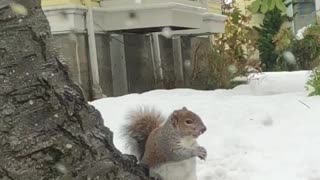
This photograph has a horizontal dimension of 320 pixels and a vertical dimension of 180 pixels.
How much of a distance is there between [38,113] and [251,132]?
3.21 metres

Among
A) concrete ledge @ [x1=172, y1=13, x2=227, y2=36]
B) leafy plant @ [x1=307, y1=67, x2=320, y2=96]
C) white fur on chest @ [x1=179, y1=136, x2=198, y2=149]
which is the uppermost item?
concrete ledge @ [x1=172, y1=13, x2=227, y2=36]

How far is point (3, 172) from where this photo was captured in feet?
8.64

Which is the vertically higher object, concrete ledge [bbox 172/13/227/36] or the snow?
concrete ledge [bbox 172/13/227/36]

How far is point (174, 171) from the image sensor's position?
11.9ft

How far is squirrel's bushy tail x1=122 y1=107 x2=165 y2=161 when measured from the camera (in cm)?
382

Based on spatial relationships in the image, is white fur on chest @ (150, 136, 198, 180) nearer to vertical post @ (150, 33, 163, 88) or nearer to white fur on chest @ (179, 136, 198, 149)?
white fur on chest @ (179, 136, 198, 149)

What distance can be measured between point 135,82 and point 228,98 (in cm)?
316

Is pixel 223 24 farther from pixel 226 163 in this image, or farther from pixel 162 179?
pixel 162 179

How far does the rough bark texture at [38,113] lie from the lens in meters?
2.68

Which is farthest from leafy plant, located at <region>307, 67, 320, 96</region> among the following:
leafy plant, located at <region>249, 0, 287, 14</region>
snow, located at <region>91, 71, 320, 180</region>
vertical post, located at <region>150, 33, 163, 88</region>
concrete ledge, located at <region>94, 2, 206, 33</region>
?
vertical post, located at <region>150, 33, 163, 88</region>

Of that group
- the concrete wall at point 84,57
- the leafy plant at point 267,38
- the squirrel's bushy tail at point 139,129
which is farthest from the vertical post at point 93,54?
the leafy plant at point 267,38

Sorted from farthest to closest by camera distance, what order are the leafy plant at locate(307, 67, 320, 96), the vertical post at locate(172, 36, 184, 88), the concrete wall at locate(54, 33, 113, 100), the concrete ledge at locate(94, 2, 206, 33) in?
the vertical post at locate(172, 36, 184, 88) → the concrete ledge at locate(94, 2, 206, 33) → the concrete wall at locate(54, 33, 113, 100) → the leafy plant at locate(307, 67, 320, 96)

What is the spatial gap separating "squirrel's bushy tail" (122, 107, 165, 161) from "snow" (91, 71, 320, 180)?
2.03ft

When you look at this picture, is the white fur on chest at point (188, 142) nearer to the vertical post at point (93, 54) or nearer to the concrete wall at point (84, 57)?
the concrete wall at point (84, 57)
